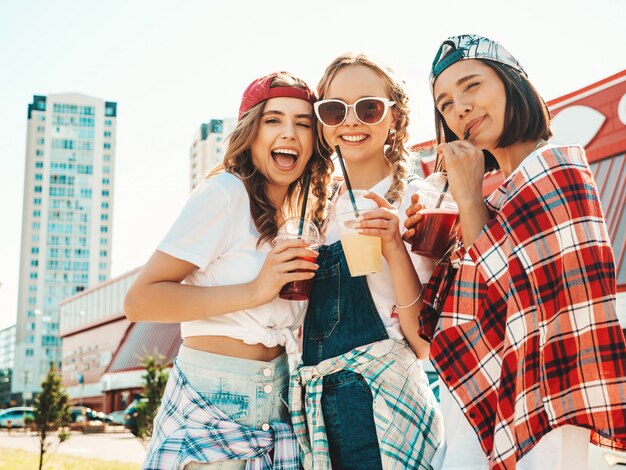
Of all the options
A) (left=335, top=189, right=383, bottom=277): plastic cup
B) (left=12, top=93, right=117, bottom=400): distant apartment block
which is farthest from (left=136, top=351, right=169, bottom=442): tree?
(left=12, top=93, right=117, bottom=400): distant apartment block

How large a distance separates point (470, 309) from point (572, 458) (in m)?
0.46

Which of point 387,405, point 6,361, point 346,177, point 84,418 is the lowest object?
point 84,418

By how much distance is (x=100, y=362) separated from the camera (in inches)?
1937

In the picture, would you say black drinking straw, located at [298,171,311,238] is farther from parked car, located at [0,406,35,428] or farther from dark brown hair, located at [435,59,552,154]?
parked car, located at [0,406,35,428]

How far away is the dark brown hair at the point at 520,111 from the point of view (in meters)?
2.10

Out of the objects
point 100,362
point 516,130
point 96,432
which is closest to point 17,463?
point 516,130

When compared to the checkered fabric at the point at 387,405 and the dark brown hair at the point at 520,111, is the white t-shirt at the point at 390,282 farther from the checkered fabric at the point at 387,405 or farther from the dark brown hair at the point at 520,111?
the dark brown hair at the point at 520,111

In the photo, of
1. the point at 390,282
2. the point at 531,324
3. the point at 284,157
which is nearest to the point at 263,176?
the point at 284,157

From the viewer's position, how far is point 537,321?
169 centimetres

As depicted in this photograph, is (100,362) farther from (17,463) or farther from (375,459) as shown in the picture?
(375,459)

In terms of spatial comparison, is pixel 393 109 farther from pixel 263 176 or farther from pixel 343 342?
pixel 343 342

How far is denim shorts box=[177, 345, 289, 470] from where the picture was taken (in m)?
2.33

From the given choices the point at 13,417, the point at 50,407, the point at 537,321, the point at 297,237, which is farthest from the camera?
the point at 13,417

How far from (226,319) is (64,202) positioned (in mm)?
118462
